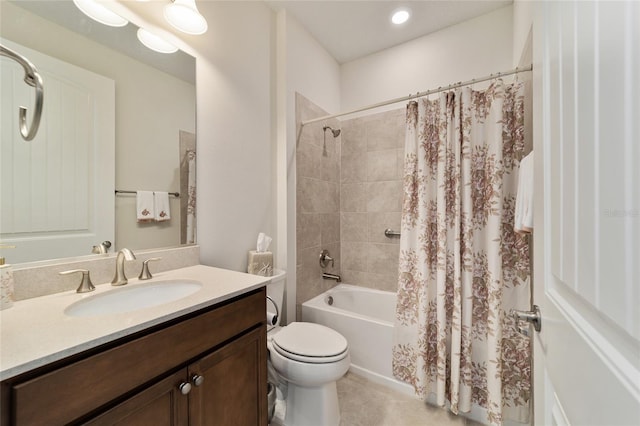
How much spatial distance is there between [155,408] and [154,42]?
1562 mm

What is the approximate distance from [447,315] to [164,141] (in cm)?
191

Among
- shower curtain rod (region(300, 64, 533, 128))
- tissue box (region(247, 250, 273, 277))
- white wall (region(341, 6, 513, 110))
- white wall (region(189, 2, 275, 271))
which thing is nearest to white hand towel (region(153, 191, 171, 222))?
white wall (region(189, 2, 275, 271))

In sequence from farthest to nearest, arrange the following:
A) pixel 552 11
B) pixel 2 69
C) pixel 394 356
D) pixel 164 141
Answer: pixel 394 356, pixel 164 141, pixel 2 69, pixel 552 11

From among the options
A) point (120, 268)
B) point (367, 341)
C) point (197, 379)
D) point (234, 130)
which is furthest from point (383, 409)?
point (234, 130)

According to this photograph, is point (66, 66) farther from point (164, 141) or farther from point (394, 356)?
point (394, 356)

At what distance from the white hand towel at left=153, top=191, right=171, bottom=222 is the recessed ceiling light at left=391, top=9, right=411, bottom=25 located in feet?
6.96

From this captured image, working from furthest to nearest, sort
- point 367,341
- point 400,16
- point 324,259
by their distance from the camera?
point 324,259, point 400,16, point 367,341

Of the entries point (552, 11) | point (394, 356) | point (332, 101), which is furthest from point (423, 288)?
point (332, 101)

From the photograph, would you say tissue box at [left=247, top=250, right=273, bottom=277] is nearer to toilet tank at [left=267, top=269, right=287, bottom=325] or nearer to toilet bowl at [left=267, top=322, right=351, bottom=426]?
toilet tank at [left=267, top=269, right=287, bottom=325]

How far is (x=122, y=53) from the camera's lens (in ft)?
3.71

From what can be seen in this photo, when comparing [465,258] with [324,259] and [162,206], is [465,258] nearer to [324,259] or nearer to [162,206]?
[324,259]

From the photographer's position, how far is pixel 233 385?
37.0 inches

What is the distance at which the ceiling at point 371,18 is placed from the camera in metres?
1.82

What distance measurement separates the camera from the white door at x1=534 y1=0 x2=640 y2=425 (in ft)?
0.96
